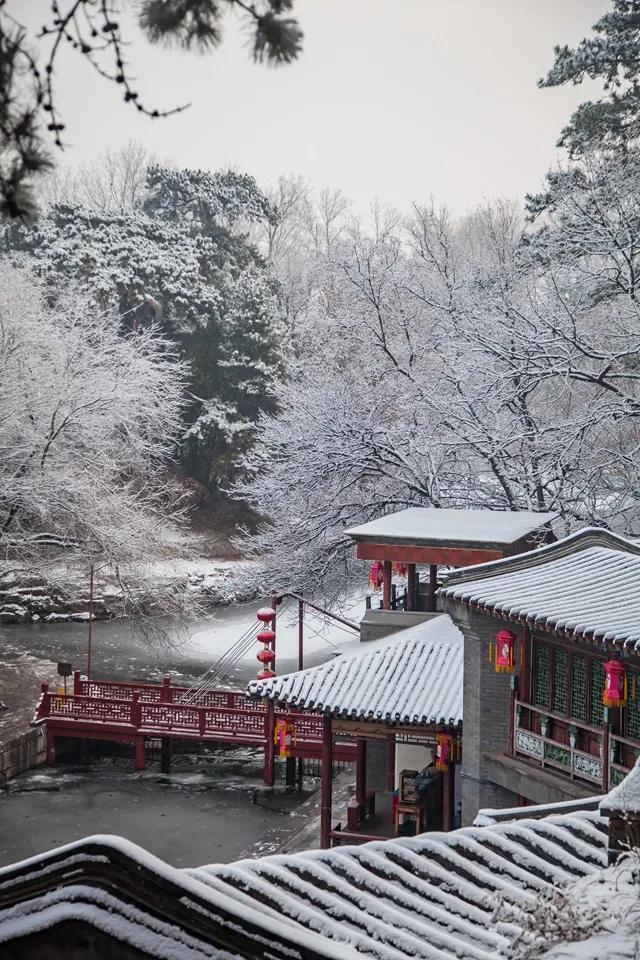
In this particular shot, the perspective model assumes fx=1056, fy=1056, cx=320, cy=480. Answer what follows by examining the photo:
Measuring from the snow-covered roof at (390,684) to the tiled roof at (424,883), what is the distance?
6612 millimetres

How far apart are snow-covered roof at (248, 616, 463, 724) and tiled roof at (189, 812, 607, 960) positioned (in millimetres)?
6612

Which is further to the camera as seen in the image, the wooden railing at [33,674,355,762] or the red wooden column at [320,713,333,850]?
the wooden railing at [33,674,355,762]

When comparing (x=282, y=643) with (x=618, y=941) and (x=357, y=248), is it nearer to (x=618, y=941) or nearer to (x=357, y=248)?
(x=357, y=248)

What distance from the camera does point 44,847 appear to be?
52.6 feet

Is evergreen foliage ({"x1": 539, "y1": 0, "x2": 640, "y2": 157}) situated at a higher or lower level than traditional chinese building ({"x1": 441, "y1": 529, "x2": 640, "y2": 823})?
higher

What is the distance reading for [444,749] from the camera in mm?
14547

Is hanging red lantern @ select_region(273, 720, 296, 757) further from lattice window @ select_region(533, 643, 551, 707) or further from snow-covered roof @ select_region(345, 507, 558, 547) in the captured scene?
lattice window @ select_region(533, 643, 551, 707)

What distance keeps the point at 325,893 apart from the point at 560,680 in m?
7.13

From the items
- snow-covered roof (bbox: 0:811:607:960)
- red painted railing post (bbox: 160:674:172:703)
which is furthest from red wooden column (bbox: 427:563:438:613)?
snow-covered roof (bbox: 0:811:607:960)

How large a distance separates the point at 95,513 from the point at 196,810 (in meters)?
7.31

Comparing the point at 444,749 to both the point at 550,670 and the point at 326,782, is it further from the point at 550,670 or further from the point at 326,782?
the point at 550,670

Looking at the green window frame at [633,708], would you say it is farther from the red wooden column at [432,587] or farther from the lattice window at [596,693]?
the red wooden column at [432,587]

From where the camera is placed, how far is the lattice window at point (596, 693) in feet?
39.1

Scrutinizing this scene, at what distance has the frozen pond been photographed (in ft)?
89.2
